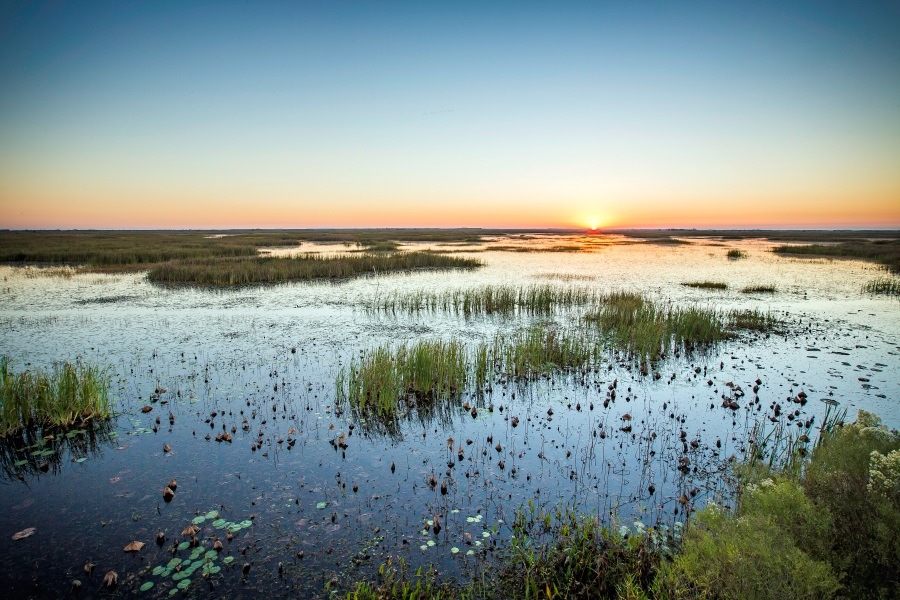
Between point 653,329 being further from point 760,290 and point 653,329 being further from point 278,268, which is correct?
point 278,268

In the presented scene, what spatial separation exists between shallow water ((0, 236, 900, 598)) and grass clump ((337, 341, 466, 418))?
71 centimetres

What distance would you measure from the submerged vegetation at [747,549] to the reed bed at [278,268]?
34.5m

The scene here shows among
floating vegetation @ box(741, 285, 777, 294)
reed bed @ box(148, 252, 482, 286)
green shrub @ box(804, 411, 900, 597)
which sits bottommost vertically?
floating vegetation @ box(741, 285, 777, 294)

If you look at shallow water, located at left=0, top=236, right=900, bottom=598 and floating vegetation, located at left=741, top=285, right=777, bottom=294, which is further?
floating vegetation, located at left=741, top=285, right=777, bottom=294

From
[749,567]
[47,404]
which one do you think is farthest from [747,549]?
[47,404]

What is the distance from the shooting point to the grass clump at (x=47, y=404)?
10570 millimetres

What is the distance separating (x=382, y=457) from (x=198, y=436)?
14.7 feet

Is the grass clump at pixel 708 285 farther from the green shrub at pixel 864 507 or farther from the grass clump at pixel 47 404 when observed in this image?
the grass clump at pixel 47 404

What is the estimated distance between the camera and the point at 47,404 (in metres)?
11.0

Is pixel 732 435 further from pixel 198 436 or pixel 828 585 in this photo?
pixel 198 436

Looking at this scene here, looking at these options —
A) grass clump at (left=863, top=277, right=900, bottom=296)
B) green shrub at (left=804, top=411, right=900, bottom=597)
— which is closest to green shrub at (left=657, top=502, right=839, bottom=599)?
green shrub at (left=804, top=411, right=900, bottom=597)

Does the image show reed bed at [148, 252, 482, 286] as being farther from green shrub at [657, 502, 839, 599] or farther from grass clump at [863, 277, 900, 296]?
green shrub at [657, 502, 839, 599]

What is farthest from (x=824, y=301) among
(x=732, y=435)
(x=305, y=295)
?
(x=305, y=295)

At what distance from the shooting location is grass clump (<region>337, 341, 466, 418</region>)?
12508 millimetres
